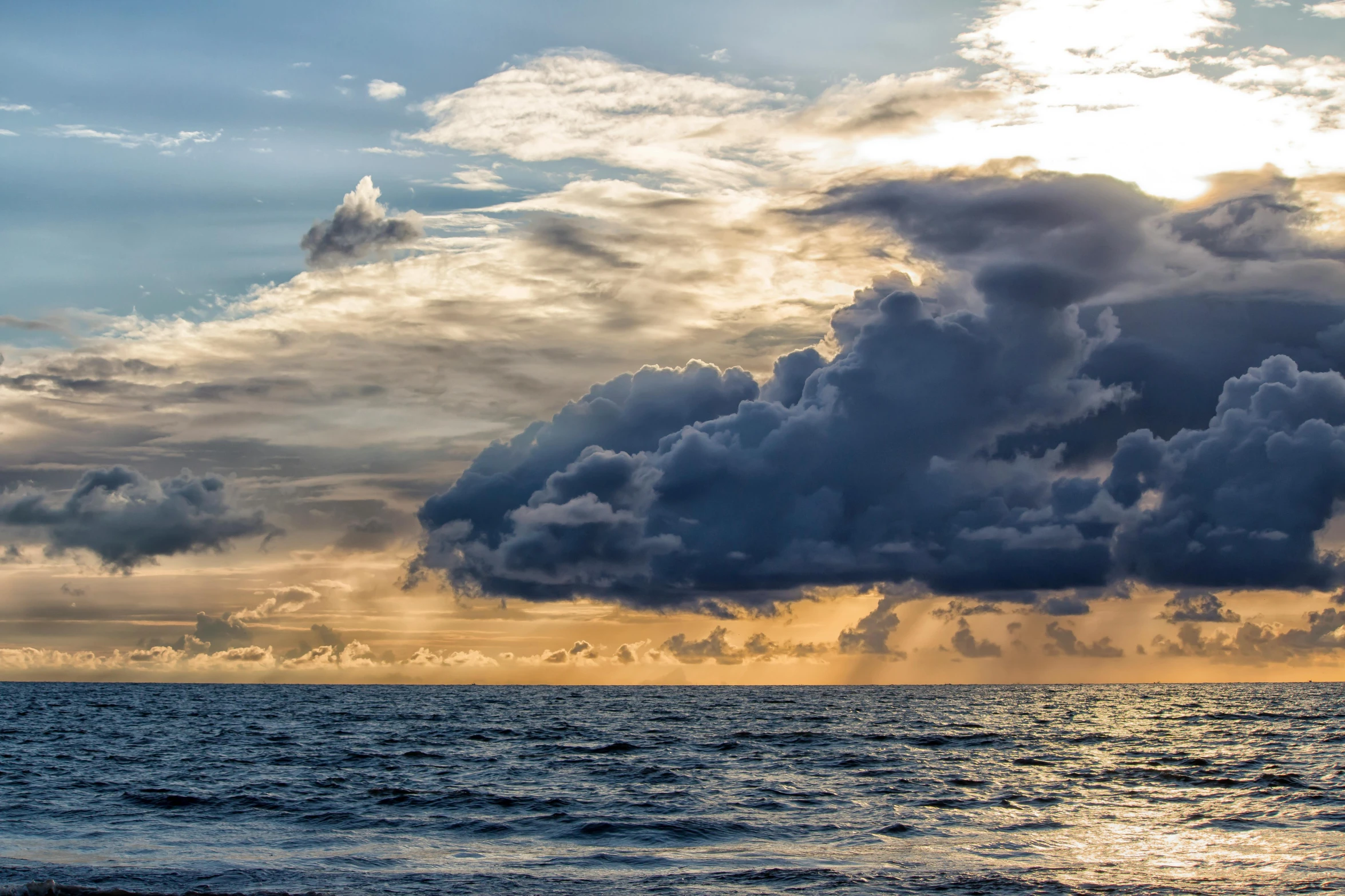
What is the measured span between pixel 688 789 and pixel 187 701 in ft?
545

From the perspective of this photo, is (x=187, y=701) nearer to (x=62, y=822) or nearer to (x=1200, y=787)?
(x=62, y=822)

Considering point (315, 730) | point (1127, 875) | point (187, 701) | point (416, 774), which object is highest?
point (1127, 875)

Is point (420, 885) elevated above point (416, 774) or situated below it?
above

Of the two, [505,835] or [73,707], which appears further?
[73,707]

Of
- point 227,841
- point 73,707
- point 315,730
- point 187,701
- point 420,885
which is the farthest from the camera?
point 187,701

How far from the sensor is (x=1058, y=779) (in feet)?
164

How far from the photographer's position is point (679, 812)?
39.9 meters

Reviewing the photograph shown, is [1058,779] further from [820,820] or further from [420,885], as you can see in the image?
[420,885]

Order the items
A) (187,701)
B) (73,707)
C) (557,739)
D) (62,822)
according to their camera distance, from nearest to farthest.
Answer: (62,822), (557,739), (73,707), (187,701)

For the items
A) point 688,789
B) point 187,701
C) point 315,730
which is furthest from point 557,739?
point 187,701

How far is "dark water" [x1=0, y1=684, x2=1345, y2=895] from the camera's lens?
28.0 metres

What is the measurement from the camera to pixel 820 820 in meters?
38.0

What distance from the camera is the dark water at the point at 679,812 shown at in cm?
2798

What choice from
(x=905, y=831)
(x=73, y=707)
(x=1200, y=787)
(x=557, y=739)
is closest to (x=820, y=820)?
(x=905, y=831)
